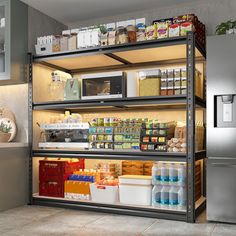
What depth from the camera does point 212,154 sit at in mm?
3100

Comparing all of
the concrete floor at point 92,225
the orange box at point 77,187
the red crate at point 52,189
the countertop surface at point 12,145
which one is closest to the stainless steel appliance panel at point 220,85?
the concrete floor at point 92,225

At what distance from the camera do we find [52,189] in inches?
152

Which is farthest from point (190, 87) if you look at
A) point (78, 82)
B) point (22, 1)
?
point (22, 1)

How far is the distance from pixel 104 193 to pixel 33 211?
756 millimetres

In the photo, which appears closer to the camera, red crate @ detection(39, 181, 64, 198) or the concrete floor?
the concrete floor

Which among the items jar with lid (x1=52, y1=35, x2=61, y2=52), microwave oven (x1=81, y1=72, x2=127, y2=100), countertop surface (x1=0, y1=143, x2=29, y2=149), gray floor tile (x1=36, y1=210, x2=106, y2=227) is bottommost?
gray floor tile (x1=36, y1=210, x2=106, y2=227)

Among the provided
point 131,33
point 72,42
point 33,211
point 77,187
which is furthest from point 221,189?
point 72,42

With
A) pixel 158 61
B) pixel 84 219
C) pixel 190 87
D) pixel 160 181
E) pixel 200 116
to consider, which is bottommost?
pixel 84 219

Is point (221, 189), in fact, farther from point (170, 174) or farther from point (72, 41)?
point (72, 41)

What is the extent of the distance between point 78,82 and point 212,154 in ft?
5.29

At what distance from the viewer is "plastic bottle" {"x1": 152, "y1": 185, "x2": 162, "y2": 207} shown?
3.36 metres

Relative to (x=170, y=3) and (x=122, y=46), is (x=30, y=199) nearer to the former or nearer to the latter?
(x=122, y=46)

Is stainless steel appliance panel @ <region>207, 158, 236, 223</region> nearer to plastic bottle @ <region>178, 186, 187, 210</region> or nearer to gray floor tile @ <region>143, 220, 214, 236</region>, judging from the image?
gray floor tile @ <region>143, 220, 214, 236</region>

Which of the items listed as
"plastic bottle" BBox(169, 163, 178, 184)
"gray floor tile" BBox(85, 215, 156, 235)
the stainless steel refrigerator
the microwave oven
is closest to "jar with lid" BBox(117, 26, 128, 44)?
the microwave oven
